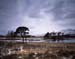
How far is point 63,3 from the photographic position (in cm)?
217

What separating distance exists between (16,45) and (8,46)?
0.44 ft

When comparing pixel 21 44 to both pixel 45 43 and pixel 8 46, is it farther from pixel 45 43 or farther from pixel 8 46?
pixel 45 43

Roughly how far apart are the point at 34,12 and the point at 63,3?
48 cm

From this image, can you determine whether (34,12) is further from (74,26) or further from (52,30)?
(74,26)

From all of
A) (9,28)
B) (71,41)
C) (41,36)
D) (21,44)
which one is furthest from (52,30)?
(9,28)

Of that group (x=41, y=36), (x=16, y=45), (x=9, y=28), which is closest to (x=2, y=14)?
(x=9, y=28)

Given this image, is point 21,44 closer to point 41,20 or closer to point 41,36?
point 41,36

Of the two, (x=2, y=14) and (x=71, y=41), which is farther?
(x=2, y=14)

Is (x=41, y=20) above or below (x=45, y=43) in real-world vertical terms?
above

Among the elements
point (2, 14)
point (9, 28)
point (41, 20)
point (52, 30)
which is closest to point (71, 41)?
point (52, 30)

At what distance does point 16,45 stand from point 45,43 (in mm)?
466

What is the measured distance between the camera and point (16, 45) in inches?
86.9

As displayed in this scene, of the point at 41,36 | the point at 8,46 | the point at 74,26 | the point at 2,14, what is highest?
the point at 2,14

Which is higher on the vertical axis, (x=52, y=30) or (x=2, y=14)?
(x=2, y=14)
